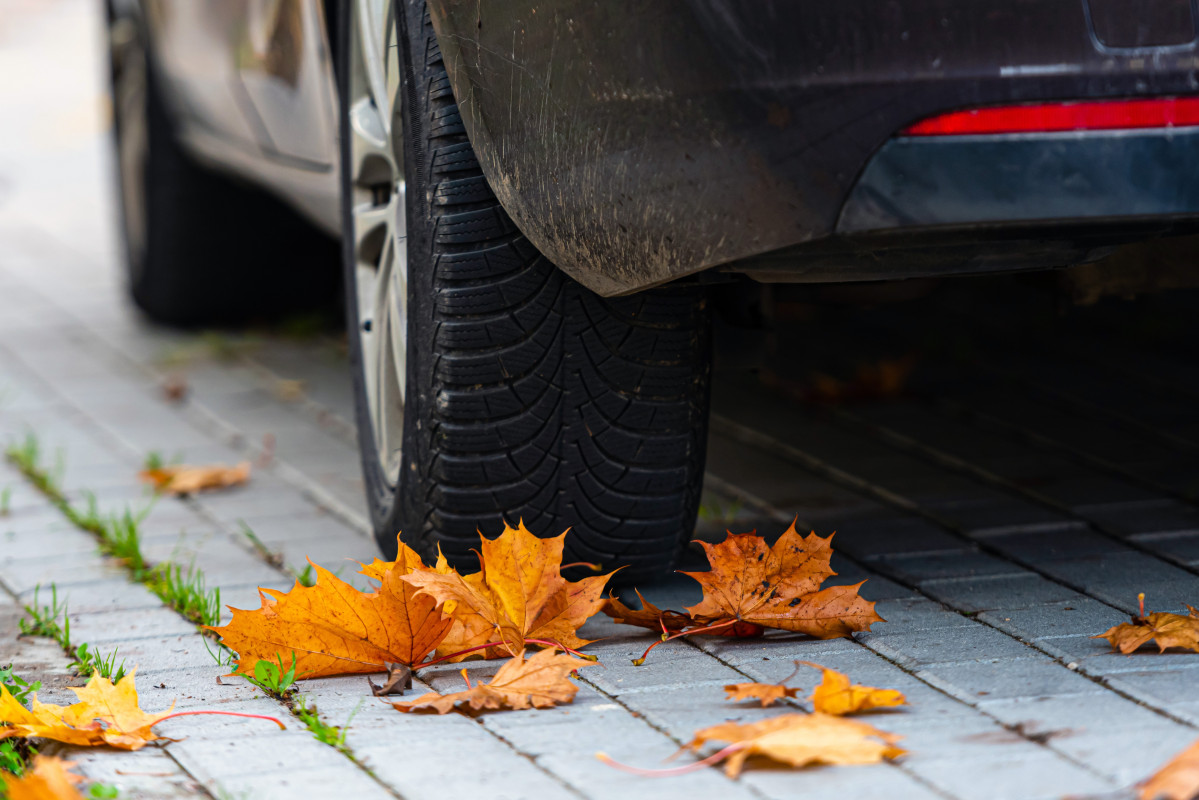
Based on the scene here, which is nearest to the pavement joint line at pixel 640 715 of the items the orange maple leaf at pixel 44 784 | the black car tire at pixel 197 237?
the orange maple leaf at pixel 44 784

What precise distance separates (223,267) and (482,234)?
257cm

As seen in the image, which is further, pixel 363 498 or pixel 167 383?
pixel 167 383

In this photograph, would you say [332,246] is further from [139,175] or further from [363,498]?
[363,498]

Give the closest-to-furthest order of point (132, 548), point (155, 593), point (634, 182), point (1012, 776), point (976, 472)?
point (1012, 776), point (634, 182), point (155, 593), point (132, 548), point (976, 472)

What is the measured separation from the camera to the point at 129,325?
15.0ft

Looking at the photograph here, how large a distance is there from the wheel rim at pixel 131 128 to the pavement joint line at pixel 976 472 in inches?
84.3

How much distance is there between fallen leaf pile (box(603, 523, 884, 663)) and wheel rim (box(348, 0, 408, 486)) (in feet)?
1.78

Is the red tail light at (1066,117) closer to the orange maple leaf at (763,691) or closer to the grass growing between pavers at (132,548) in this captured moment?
the orange maple leaf at (763,691)

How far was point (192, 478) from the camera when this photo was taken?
2.92 metres

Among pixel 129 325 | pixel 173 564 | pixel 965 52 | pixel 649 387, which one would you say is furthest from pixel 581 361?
pixel 129 325

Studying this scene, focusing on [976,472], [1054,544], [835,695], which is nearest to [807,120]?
[835,695]

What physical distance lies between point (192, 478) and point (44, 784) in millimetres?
1569

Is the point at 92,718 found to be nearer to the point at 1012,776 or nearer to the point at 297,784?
the point at 297,784

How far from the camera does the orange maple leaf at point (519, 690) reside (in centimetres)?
172
